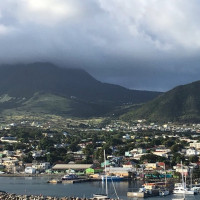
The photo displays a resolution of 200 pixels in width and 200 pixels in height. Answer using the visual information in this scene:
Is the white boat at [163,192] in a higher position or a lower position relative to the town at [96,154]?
lower

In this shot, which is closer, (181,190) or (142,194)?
(142,194)

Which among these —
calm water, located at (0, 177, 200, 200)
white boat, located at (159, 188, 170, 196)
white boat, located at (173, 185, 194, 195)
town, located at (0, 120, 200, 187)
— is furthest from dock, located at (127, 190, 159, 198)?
town, located at (0, 120, 200, 187)

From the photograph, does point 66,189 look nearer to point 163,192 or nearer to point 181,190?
point 163,192

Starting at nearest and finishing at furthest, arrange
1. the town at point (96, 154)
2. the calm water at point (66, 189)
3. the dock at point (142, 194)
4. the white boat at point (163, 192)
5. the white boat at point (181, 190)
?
the dock at point (142, 194)
the calm water at point (66, 189)
the white boat at point (163, 192)
the white boat at point (181, 190)
the town at point (96, 154)

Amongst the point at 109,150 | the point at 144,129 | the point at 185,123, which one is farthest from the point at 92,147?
the point at 185,123

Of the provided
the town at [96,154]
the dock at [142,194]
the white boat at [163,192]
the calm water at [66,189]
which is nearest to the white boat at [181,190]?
the white boat at [163,192]

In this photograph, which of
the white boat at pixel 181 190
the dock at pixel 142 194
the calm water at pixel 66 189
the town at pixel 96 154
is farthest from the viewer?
the town at pixel 96 154

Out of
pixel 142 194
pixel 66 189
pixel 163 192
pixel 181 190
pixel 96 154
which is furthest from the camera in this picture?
pixel 96 154

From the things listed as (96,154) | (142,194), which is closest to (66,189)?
(142,194)

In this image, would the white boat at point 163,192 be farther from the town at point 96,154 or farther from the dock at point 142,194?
the town at point 96,154

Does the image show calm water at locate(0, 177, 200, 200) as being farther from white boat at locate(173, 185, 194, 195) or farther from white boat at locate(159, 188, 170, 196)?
white boat at locate(173, 185, 194, 195)

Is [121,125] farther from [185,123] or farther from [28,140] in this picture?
[28,140]
